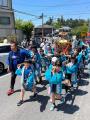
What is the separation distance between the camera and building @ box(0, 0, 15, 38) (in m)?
50.1

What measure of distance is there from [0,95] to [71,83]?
2464 millimetres

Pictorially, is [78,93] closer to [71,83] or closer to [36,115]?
[71,83]

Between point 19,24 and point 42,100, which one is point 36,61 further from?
point 19,24

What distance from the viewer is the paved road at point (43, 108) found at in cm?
816

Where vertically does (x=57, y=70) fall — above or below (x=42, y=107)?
above

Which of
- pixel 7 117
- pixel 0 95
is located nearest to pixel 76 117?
pixel 7 117

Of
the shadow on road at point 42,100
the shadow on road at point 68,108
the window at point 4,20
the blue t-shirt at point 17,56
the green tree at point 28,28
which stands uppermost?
the blue t-shirt at point 17,56

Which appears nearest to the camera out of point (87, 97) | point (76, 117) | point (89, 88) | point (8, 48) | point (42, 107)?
point (76, 117)

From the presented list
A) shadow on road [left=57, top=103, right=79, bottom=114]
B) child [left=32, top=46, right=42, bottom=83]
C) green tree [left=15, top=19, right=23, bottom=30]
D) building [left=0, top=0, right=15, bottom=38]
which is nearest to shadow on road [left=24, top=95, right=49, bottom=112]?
shadow on road [left=57, top=103, right=79, bottom=114]

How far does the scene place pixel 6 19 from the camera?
5172cm

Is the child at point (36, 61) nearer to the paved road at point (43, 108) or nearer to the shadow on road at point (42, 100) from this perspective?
the paved road at point (43, 108)

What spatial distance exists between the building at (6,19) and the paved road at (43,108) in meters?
39.7

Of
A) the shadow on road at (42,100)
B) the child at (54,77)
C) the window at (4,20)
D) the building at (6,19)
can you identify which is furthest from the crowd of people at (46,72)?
the window at (4,20)

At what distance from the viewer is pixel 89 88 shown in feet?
39.0
